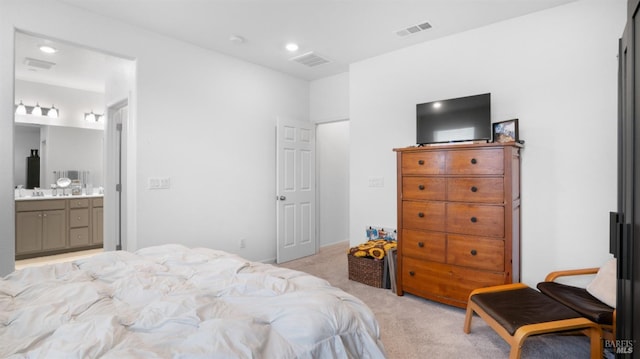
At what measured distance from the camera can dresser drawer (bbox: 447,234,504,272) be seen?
108 inches

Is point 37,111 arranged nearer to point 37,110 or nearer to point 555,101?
point 37,110

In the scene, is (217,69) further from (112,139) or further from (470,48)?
(470,48)

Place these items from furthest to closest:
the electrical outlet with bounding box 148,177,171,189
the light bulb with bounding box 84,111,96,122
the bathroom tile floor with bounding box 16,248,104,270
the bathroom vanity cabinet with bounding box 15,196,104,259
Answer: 1. the light bulb with bounding box 84,111,96,122
2. the bathroom vanity cabinet with bounding box 15,196,104,259
3. the bathroom tile floor with bounding box 16,248,104,270
4. the electrical outlet with bounding box 148,177,171,189

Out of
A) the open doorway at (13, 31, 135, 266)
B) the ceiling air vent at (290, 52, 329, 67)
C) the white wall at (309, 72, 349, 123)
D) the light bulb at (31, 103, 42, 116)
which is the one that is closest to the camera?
the ceiling air vent at (290, 52, 329, 67)

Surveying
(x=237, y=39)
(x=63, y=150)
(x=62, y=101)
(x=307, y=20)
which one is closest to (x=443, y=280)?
(x=307, y=20)

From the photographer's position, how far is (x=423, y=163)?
317 cm

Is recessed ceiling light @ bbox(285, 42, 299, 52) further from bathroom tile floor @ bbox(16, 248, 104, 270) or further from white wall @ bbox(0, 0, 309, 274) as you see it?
bathroom tile floor @ bbox(16, 248, 104, 270)

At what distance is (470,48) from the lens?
338cm

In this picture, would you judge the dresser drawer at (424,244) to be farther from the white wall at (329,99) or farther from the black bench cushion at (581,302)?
the white wall at (329,99)

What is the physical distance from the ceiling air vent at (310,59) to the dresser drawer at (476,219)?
247cm

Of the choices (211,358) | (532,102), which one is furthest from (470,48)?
(211,358)

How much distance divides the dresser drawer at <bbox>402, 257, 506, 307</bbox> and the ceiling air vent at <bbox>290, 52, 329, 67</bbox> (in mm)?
2695

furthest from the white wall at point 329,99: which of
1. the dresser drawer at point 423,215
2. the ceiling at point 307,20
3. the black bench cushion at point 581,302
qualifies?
the black bench cushion at point 581,302

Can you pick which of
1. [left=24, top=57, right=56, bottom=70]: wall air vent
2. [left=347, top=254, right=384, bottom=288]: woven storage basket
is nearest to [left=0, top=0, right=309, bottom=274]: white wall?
[left=347, top=254, right=384, bottom=288]: woven storage basket
